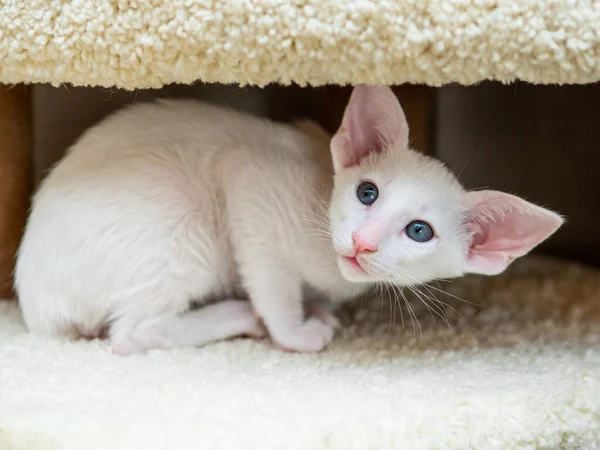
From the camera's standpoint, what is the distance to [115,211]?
1160 millimetres

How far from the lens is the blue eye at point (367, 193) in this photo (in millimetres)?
1085

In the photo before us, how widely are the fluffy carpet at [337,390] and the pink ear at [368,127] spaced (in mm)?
350

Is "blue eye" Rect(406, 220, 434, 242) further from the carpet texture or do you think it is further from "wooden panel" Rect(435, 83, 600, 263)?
"wooden panel" Rect(435, 83, 600, 263)

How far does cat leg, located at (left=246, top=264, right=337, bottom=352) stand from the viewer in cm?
119

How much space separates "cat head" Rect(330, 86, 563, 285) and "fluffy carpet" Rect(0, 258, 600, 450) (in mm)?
165

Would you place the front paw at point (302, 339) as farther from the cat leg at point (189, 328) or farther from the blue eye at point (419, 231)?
the blue eye at point (419, 231)

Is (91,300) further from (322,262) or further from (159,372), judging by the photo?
(322,262)

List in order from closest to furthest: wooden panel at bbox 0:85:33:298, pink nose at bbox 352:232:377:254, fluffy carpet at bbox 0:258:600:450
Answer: fluffy carpet at bbox 0:258:600:450 → pink nose at bbox 352:232:377:254 → wooden panel at bbox 0:85:33:298

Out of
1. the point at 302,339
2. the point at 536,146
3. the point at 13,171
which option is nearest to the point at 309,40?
the point at 302,339

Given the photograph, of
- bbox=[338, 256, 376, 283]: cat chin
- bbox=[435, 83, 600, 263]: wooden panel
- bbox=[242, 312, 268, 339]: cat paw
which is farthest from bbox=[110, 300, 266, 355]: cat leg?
bbox=[435, 83, 600, 263]: wooden panel

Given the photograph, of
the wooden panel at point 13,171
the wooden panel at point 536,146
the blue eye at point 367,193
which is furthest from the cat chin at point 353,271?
the wooden panel at point 536,146

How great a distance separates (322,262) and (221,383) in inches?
12.5

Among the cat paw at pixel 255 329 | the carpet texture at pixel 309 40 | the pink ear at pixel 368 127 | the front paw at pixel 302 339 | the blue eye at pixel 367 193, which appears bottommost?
the cat paw at pixel 255 329

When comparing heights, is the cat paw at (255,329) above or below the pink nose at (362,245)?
below
